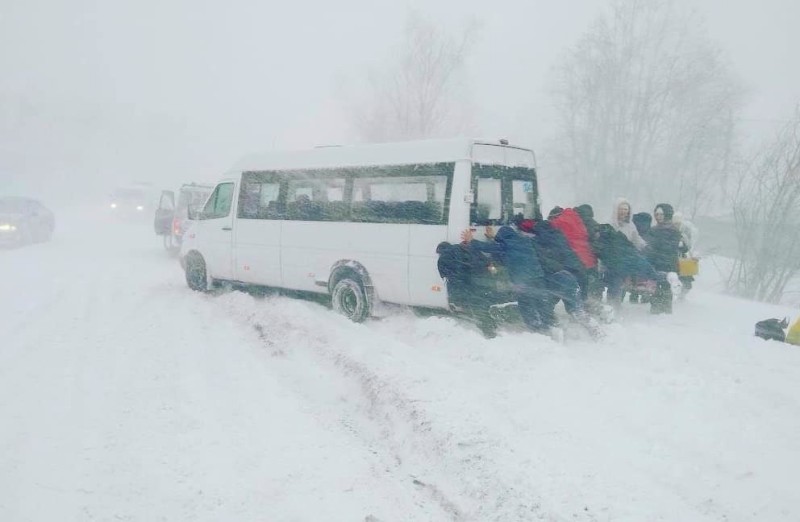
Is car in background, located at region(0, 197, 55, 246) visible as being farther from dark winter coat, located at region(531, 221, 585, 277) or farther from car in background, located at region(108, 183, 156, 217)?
dark winter coat, located at region(531, 221, 585, 277)

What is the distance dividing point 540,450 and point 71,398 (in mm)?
4375

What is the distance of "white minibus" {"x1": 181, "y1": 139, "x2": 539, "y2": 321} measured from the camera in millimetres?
7750

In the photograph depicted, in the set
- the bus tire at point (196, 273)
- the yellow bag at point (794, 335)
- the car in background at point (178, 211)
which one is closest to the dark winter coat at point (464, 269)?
the yellow bag at point (794, 335)

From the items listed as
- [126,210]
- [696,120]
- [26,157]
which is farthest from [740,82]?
[26,157]

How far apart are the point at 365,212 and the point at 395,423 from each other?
165 inches

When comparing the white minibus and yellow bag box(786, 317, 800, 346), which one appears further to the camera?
the white minibus

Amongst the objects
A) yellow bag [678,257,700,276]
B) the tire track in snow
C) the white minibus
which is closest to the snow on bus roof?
the white minibus

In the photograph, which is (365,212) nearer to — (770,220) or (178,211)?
(178,211)

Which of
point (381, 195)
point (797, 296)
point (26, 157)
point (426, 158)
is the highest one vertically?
point (26, 157)

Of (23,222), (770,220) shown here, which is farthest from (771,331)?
(23,222)

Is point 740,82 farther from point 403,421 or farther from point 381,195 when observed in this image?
point 403,421

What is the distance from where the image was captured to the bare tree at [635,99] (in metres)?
29.5

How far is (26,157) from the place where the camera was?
2431 inches

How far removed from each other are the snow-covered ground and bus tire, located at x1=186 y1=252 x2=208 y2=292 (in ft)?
10.4
